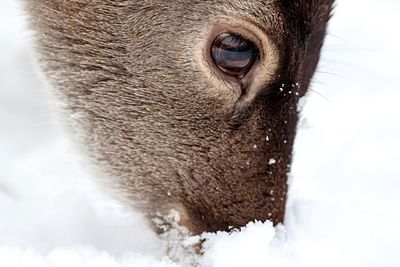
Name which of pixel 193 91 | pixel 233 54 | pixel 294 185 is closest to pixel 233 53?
pixel 233 54

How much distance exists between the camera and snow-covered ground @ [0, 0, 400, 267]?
3.67m

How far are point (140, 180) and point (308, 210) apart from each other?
73cm

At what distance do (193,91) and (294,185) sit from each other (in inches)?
35.7

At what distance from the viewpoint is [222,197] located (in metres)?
3.81

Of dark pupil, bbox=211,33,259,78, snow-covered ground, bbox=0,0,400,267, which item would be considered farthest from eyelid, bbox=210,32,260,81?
snow-covered ground, bbox=0,0,400,267

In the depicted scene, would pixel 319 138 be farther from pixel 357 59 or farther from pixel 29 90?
pixel 29 90

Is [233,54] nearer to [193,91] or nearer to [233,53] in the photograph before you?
[233,53]

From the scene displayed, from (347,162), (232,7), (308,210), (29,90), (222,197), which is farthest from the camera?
(29,90)

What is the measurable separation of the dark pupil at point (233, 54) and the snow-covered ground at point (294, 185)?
620mm

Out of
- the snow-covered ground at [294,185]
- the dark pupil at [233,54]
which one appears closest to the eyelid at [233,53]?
the dark pupil at [233,54]

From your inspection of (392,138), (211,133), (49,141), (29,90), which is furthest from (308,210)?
(29,90)

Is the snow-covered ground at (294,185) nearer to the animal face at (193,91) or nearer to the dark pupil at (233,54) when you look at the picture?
the animal face at (193,91)

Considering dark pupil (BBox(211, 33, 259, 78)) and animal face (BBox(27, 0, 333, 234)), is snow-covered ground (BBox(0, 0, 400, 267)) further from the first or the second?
dark pupil (BBox(211, 33, 259, 78))

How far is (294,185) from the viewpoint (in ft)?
14.5
